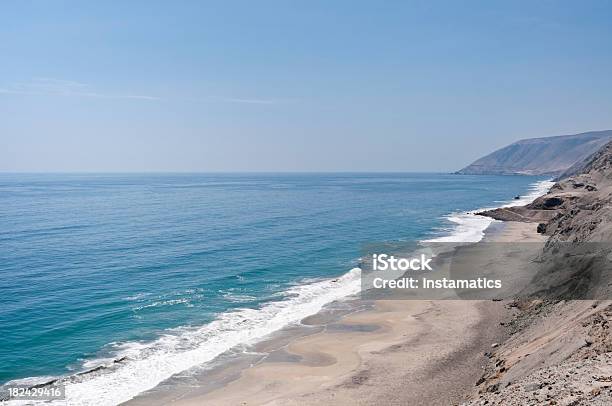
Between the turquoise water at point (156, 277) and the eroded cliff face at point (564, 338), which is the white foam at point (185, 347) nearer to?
the turquoise water at point (156, 277)

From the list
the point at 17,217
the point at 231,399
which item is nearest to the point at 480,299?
the point at 231,399

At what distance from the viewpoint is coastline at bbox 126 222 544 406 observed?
2138 cm

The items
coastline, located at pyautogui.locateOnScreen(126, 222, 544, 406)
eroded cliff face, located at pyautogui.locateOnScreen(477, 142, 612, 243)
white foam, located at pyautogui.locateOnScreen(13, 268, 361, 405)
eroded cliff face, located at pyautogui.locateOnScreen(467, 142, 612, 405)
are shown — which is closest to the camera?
eroded cliff face, located at pyautogui.locateOnScreen(467, 142, 612, 405)

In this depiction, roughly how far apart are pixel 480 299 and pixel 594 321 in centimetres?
1703

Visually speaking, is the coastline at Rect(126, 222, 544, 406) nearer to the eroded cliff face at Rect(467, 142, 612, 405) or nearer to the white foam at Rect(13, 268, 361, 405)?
the white foam at Rect(13, 268, 361, 405)

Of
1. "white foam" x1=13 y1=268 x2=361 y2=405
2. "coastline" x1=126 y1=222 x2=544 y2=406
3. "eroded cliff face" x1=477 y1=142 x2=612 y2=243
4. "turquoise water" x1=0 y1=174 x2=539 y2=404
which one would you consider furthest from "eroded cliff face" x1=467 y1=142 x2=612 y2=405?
"turquoise water" x1=0 y1=174 x2=539 y2=404

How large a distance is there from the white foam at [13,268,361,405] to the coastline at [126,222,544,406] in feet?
→ 4.06

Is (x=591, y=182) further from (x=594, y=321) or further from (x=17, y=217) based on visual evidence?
(x=17, y=217)

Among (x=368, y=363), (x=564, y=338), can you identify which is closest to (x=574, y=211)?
(x=368, y=363)

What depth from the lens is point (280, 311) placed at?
33.8 metres

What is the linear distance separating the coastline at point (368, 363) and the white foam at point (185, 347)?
4.06 ft

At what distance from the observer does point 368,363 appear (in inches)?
989

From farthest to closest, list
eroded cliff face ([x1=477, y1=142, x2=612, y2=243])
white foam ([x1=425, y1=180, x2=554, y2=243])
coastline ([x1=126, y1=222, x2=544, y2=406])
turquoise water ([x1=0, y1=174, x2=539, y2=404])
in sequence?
white foam ([x1=425, y1=180, x2=554, y2=243]) → eroded cliff face ([x1=477, y1=142, x2=612, y2=243]) → turquoise water ([x1=0, y1=174, x2=539, y2=404]) → coastline ([x1=126, y1=222, x2=544, y2=406])

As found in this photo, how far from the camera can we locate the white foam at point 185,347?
2222 centimetres
